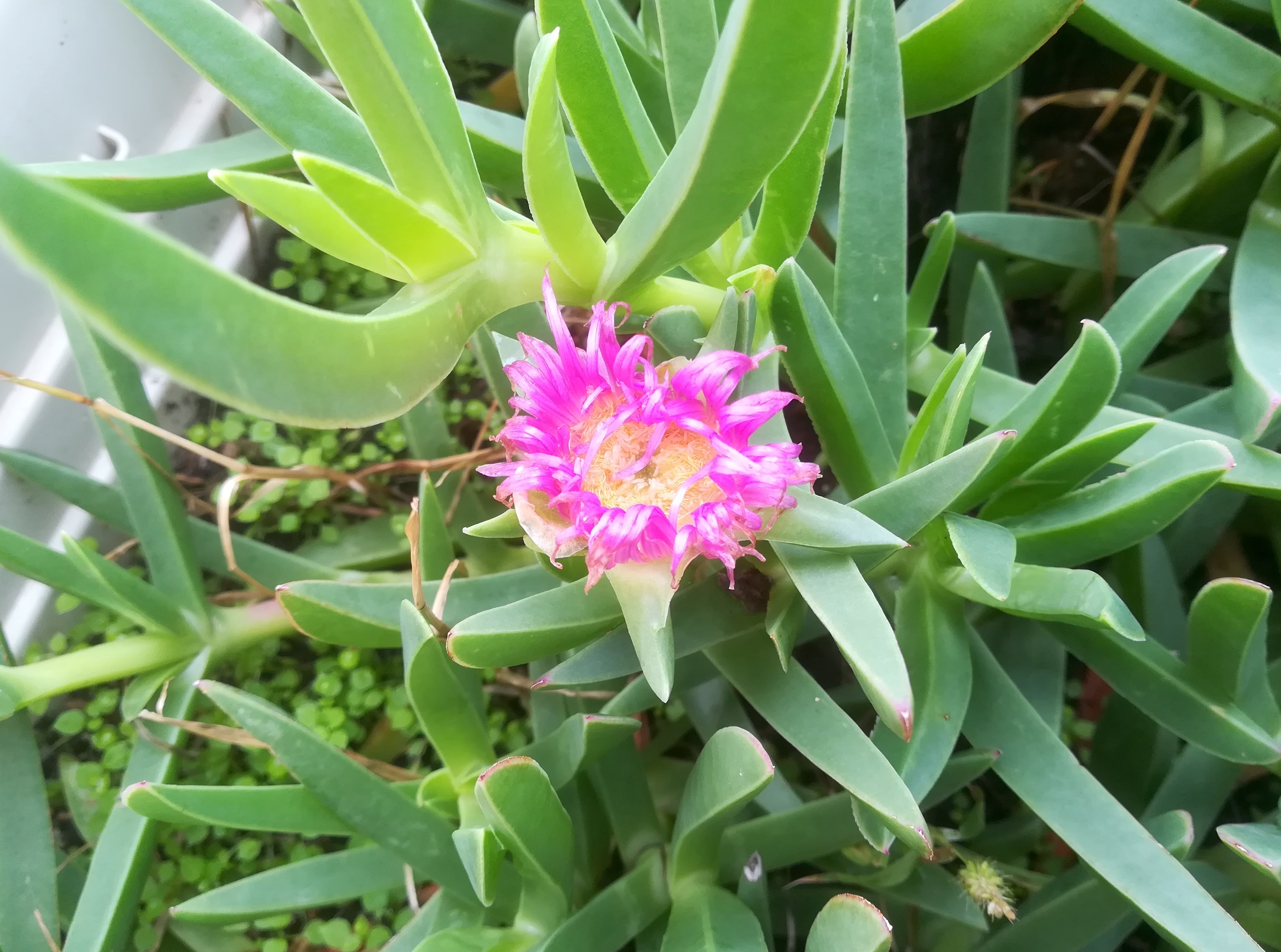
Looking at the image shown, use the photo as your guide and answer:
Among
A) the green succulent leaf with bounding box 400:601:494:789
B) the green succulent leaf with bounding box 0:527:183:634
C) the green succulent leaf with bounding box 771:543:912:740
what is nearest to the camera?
the green succulent leaf with bounding box 771:543:912:740

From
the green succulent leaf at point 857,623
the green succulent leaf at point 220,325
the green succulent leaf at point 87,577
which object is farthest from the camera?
the green succulent leaf at point 87,577

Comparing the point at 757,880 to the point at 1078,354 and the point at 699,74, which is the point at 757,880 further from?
the point at 699,74

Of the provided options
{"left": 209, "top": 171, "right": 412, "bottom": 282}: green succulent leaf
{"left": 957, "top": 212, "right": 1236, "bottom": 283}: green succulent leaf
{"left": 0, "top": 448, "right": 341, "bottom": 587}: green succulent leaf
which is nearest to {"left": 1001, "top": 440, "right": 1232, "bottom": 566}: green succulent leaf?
{"left": 957, "top": 212, "right": 1236, "bottom": 283}: green succulent leaf

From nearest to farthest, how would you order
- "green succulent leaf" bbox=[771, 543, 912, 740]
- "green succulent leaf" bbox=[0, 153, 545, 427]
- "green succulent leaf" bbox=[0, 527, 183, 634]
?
"green succulent leaf" bbox=[0, 153, 545, 427] → "green succulent leaf" bbox=[771, 543, 912, 740] → "green succulent leaf" bbox=[0, 527, 183, 634]

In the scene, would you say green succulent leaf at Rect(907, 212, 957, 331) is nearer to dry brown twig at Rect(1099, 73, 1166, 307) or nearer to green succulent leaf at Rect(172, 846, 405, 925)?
dry brown twig at Rect(1099, 73, 1166, 307)

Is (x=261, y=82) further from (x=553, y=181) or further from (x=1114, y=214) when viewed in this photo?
(x=1114, y=214)

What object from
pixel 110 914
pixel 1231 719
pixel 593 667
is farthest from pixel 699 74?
pixel 110 914

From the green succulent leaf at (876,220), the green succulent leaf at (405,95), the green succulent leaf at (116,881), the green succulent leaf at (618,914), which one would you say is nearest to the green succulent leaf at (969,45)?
the green succulent leaf at (876,220)

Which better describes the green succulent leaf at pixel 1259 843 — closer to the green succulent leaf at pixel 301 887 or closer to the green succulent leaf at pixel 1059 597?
the green succulent leaf at pixel 1059 597
